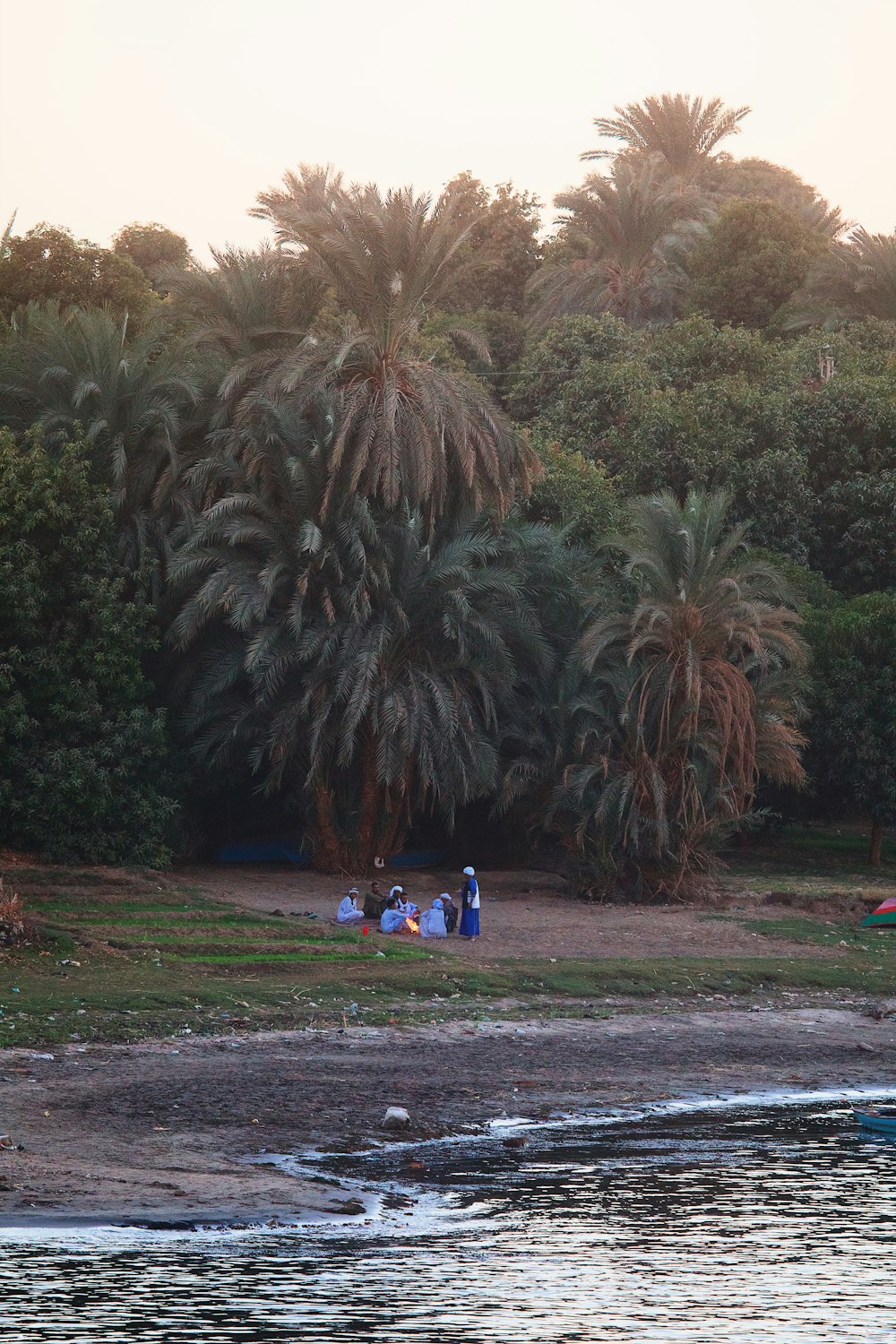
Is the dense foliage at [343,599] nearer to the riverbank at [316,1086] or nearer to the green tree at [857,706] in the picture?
the green tree at [857,706]

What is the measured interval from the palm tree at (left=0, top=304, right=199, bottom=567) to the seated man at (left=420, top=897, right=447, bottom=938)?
10.1 meters

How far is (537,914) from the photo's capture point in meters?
29.7

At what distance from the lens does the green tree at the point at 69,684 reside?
2889 centimetres

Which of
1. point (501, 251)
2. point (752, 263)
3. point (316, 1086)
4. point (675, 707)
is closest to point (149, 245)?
point (501, 251)

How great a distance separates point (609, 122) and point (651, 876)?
59.4 meters

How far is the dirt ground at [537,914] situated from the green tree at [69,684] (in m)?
2.19

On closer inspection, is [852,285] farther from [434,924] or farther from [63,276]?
[434,924]

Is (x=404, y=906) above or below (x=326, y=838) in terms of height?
below

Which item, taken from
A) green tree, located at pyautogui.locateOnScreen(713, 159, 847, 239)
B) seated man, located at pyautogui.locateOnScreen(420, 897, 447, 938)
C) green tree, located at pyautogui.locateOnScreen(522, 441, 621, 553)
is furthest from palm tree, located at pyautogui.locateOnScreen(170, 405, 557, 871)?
green tree, located at pyautogui.locateOnScreen(713, 159, 847, 239)

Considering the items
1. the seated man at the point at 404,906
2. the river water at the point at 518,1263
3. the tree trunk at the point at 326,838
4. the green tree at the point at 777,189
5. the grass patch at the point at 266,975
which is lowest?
the river water at the point at 518,1263

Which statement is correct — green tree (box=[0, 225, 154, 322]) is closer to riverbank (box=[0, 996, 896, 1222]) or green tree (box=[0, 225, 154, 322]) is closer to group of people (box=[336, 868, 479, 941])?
group of people (box=[336, 868, 479, 941])

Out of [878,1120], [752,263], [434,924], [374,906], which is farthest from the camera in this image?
[752,263]

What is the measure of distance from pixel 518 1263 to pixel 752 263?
61334 millimetres

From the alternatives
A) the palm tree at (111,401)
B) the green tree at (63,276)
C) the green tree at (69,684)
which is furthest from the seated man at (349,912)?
the green tree at (63,276)
